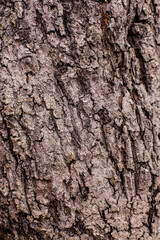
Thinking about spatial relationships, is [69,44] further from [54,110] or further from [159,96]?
Result: [159,96]

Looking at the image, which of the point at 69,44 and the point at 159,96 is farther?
the point at 159,96

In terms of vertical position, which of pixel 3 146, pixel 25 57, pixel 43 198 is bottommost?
pixel 43 198

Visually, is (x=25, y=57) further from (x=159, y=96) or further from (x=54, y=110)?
(x=159, y=96)

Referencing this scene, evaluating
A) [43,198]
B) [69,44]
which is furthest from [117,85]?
[43,198]

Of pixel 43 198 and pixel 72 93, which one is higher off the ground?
pixel 72 93

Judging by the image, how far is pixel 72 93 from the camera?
1.23 m

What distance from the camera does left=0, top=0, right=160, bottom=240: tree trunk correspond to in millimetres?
1199

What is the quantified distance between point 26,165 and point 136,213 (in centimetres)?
73

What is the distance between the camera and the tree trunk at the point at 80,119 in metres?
1.20

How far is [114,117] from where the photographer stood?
125 centimetres

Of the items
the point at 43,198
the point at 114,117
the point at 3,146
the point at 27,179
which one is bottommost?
the point at 43,198

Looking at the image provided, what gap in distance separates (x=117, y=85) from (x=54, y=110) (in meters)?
0.41

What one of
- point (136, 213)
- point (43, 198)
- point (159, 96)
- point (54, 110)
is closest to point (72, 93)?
point (54, 110)

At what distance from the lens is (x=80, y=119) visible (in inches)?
48.8
